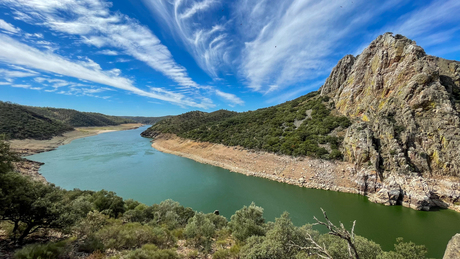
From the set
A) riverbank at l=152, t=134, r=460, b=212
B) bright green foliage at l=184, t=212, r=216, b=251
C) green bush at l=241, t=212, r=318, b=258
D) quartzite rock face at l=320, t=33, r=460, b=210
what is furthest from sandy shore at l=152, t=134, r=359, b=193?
bright green foliage at l=184, t=212, r=216, b=251

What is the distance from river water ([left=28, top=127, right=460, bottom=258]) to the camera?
43.6ft

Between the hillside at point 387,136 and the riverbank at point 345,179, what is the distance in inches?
3.2

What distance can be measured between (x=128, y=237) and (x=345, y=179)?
2224cm

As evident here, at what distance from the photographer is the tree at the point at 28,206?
5.73 meters

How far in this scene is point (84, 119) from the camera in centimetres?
10456

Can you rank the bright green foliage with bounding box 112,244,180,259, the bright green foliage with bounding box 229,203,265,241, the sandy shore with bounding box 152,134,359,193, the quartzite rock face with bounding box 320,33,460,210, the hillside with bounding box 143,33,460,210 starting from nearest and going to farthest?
the bright green foliage with bounding box 112,244,180,259 → the bright green foliage with bounding box 229,203,265,241 → the quartzite rock face with bounding box 320,33,460,210 → the hillside with bounding box 143,33,460,210 → the sandy shore with bounding box 152,134,359,193

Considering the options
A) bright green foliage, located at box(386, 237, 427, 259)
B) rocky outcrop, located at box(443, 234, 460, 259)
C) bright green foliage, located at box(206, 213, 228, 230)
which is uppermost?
rocky outcrop, located at box(443, 234, 460, 259)

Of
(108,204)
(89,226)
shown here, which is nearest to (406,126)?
(89,226)

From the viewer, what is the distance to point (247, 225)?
364 inches

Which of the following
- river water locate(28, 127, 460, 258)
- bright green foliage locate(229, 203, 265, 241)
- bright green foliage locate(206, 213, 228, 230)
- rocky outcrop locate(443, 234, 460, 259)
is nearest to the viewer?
rocky outcrop locate(443, 234, 460, 259)

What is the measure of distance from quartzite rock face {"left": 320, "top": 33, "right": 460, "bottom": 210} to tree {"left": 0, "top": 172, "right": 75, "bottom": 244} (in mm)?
24075

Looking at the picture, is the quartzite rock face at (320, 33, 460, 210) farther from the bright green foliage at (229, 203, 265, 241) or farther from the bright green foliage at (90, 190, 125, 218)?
the bright green foliage at (90, 190, 125, 218)

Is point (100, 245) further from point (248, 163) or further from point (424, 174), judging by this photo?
point (424, 174)

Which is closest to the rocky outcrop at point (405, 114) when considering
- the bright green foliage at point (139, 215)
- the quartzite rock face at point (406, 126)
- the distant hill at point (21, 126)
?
the quartzite rock face at point (406, 126)
